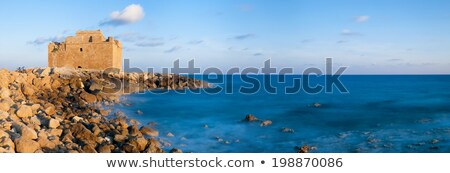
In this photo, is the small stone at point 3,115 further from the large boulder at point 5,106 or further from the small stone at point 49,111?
the small stone at point 49,111

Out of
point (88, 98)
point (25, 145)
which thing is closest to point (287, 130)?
point (25, 145)

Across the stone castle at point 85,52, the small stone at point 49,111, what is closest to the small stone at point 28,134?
the small stone at point 49,111

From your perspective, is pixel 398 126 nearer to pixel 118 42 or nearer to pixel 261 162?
pixel 261 162

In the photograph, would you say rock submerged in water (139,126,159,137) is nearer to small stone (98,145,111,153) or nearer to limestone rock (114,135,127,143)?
limestone rock (114,135,127,143)

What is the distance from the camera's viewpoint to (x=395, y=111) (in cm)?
1484

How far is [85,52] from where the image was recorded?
72.2 ft

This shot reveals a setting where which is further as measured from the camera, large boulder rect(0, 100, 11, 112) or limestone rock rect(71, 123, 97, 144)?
large boulder rect(0, 100, 11, 112)

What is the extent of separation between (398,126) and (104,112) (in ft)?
28.4

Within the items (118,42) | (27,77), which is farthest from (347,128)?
(118,42)

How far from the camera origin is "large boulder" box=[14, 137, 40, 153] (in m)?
5.74

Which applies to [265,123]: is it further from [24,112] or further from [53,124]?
[24,112]

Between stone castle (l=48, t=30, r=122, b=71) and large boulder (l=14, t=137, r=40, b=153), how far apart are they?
1644 cm

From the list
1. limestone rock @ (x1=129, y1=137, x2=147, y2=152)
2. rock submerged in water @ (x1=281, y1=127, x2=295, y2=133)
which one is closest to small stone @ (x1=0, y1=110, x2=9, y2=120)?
limestone rock @ (x1=129, y1=137, x2=147, y2=152)

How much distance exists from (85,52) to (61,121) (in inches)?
585
